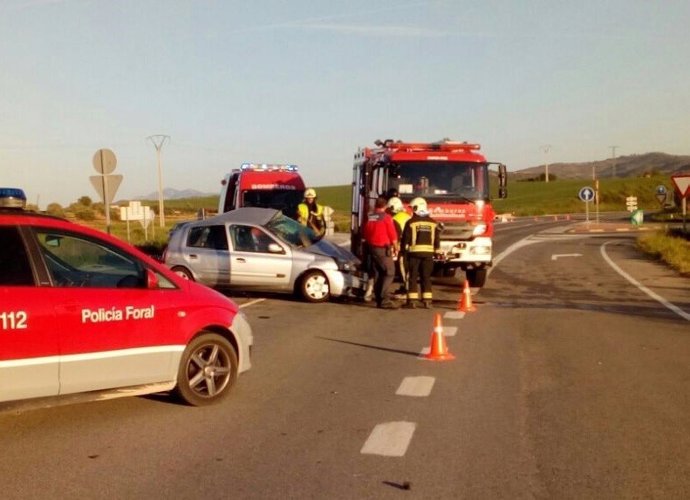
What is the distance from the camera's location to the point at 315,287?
16.0m

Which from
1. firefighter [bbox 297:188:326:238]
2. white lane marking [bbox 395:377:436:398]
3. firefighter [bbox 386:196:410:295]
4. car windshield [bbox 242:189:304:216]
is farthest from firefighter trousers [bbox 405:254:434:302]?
car windshield [bbox 242:189:304:216]

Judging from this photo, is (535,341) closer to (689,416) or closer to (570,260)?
(689,416)

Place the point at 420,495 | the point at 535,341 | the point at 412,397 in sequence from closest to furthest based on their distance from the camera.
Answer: the point at 420,495 < the point at 412,397 < the point at 535,341

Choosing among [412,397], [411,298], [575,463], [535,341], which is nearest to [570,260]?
[411,298]

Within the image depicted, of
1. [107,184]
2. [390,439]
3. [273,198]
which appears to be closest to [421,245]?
[107,184]

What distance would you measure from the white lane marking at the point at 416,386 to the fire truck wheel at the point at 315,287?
7.09m

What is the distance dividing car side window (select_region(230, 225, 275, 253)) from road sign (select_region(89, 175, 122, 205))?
3.69 metres

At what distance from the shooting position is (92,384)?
6.89 metres

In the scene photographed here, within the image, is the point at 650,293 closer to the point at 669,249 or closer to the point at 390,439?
the point at 669,249

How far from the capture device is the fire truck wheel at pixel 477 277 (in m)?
18.9

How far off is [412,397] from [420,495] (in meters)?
2.69

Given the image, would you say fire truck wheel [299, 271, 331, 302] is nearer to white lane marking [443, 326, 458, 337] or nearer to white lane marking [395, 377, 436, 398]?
white lane marking [443, 326, 458, 337]

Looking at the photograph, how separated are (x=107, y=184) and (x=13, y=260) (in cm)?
1266

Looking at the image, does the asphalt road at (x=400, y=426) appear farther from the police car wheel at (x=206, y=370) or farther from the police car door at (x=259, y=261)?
the police car door at (x=259, y=261)
